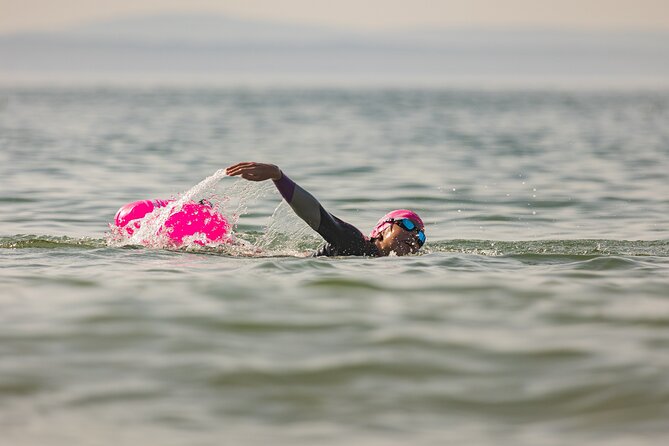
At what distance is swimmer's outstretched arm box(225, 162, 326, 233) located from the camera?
10477mm

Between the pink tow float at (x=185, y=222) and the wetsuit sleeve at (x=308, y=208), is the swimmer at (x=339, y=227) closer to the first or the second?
the wetsuit sleeve at (x=308, y=208)

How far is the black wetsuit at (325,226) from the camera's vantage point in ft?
35.3

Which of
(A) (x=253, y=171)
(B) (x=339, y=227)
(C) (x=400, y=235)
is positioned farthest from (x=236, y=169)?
(C) (x=400, y=235)

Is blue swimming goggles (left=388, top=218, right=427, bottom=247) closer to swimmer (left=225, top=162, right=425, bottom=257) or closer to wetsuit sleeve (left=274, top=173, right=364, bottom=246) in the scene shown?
swimmer (left=225, top=162, right=425, bottom=257)

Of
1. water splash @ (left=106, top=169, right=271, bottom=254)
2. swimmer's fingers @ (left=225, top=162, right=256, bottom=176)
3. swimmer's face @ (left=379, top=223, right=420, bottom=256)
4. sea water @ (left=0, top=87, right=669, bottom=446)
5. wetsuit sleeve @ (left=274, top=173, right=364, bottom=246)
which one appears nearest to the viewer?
sea water @ (left=0, top=87, right=669, bottom=446)

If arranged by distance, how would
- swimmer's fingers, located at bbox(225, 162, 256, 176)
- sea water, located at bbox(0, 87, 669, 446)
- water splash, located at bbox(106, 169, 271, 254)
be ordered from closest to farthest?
sea water, located at bbox(0, 87, 669, 446) → swimmer's fingers, located at bbox(225, 162, 256, 176) → water splash, located at bbox(106, 169, 271, 254)

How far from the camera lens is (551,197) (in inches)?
794

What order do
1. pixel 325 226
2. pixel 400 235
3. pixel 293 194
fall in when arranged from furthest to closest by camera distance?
pixel 400 235, pixel 325 226, pixel 293 194

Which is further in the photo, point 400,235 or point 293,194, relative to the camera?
point 400,235

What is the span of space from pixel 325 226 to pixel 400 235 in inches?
38.6

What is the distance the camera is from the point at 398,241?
1156 cm

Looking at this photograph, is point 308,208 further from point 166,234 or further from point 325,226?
point 166,234

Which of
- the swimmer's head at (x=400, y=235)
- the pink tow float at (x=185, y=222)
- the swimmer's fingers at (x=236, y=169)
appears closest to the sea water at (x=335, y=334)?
the pink tow float at (x=185, y=222)

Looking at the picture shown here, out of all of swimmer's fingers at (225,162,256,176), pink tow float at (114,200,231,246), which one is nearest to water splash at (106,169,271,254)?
pink tow float at (114,200,231,246)
